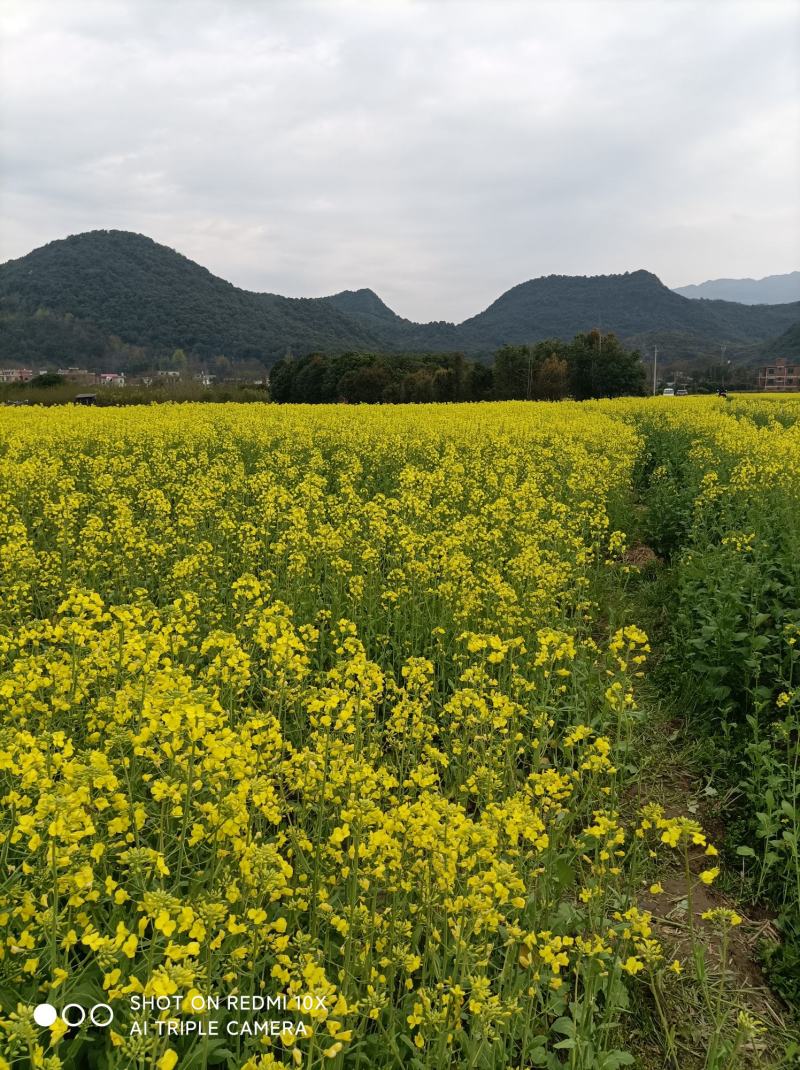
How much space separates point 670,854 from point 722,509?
5.85 m

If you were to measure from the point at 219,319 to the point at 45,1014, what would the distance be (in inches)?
3938

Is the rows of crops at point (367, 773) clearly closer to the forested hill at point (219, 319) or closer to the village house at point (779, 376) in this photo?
the village house at point (779, 376)

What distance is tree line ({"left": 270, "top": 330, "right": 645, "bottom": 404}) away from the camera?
173 feet

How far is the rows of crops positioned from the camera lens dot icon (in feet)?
0.29

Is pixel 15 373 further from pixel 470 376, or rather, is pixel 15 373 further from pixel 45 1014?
pixel 45 1014

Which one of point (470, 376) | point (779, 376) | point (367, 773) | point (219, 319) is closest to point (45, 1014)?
point (367, 773)

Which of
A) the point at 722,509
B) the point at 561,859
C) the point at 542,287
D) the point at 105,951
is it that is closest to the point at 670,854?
the point at 561,859

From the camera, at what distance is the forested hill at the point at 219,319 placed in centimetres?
7894

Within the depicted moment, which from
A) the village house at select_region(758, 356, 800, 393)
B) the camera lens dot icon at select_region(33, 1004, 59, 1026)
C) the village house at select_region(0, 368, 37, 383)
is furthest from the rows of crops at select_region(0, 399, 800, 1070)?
the village house at select_region(758, 356, 800, 393)

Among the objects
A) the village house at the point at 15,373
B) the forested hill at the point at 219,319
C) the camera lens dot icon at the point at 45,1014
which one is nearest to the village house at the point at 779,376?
the forested hill at the point at 219,319

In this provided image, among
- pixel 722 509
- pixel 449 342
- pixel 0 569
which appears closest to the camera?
pixel 0 569

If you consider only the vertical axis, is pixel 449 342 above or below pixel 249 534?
above

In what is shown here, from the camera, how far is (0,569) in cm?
676

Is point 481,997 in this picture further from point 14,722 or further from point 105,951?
point 14,722
